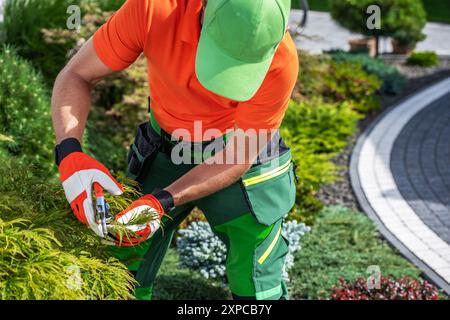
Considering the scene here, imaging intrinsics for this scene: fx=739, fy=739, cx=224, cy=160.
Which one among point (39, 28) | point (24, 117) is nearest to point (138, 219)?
point (24, 117)

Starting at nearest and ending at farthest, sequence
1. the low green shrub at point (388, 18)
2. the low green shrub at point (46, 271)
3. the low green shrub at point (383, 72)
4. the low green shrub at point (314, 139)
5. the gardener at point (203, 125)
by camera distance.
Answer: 1. the low green shrub at point (46, 271)
2. the gardener at point (203, 125)
3. the low green shrub at point (314, 139)
4. the low green shrub at point (383, 72)
5. the low green shrub at point (388, 18)

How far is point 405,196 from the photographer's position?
6801 mm

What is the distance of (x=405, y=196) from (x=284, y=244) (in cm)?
345

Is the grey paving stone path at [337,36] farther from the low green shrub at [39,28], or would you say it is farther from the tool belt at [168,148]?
the tool belt at [168,148]

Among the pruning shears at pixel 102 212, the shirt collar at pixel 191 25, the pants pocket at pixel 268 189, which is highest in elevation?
the shirt collar at pixel 191 25

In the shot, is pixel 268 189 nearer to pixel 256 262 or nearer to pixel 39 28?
pixel 256 262

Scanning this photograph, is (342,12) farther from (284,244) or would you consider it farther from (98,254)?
(98,254)

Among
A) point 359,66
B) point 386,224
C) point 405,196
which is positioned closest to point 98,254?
point 386,224

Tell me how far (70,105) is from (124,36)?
1.24ft

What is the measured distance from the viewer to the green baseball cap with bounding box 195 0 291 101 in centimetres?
264

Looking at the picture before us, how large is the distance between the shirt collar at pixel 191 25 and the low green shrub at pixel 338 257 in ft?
8.43

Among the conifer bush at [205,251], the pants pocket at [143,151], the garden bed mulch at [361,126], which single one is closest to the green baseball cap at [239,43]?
the pants pocket at [143,151]

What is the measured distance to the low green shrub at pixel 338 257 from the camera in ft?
17.0

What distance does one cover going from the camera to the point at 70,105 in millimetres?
3146
